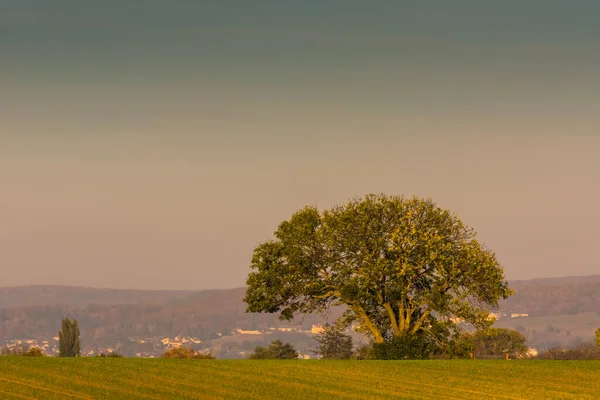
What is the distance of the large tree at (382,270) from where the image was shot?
69.5 meters

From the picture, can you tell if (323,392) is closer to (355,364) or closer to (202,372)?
(202,372)

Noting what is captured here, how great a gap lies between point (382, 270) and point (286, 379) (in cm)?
2691

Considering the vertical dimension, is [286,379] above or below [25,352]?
below

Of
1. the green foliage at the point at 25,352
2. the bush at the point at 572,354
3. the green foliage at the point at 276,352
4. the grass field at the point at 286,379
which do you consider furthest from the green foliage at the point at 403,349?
the green foliage at the point at 276,352

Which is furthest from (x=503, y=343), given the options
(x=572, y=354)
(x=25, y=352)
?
(x=25, y=352)

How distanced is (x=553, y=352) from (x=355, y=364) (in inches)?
2668

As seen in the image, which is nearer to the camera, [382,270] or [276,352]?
[382,270]

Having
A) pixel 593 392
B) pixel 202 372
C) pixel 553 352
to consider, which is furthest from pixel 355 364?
pixel 553 352

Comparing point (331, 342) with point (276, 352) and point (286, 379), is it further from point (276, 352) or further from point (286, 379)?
point (286, 379)

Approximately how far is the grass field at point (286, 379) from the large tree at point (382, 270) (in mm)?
14759

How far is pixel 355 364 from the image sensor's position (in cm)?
5384

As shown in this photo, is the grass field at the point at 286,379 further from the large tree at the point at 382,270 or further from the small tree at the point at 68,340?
the small tree at the point at 68,340

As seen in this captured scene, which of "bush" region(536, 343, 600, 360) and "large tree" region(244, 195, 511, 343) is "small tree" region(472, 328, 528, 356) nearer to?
"bush" region(536, 343, 600, 360)

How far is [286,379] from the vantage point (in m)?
43.6
